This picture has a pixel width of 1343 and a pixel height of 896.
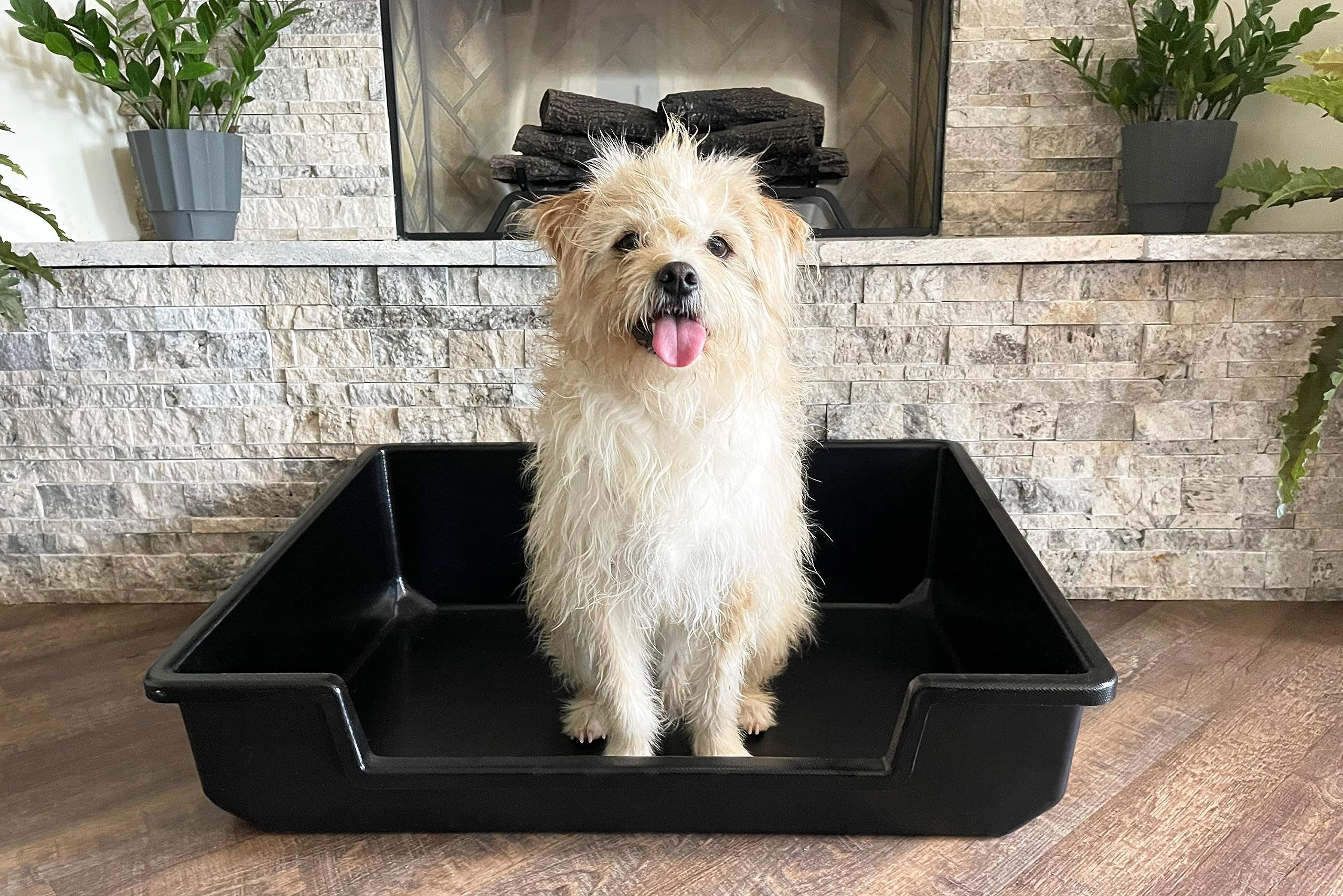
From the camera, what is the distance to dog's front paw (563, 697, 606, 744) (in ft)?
4.03

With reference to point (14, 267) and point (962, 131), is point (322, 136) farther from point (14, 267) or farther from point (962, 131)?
point (962, 131)

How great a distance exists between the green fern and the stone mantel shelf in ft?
0.62

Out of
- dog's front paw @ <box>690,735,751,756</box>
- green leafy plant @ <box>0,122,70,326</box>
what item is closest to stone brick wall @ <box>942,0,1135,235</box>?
dog's front paw @ <box>690,735,751,756</box>

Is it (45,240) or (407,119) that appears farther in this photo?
(407,119)

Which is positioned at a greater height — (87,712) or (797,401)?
(797,401)

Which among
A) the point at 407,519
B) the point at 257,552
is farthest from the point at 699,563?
the point at 257,552

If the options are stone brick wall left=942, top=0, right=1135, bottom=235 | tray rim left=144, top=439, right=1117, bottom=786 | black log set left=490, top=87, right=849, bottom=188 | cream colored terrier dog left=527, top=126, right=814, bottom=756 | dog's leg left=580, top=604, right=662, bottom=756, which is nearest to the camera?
tray rim left=144, top=439, right=1117, bottom=786

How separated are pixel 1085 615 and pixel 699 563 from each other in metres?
1.01

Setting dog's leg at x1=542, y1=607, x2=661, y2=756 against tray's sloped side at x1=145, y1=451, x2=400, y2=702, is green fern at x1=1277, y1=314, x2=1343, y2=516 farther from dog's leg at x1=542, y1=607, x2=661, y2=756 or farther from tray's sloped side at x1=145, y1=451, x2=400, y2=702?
tray's sloped side at x1=145, y1=451, x2=400, y2=702

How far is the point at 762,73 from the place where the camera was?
212cm

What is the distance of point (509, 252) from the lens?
1.55 metres

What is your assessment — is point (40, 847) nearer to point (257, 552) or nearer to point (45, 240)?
point (257, 552)

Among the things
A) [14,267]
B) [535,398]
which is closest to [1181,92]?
[535,398]

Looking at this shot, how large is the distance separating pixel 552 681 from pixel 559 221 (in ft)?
2.57
